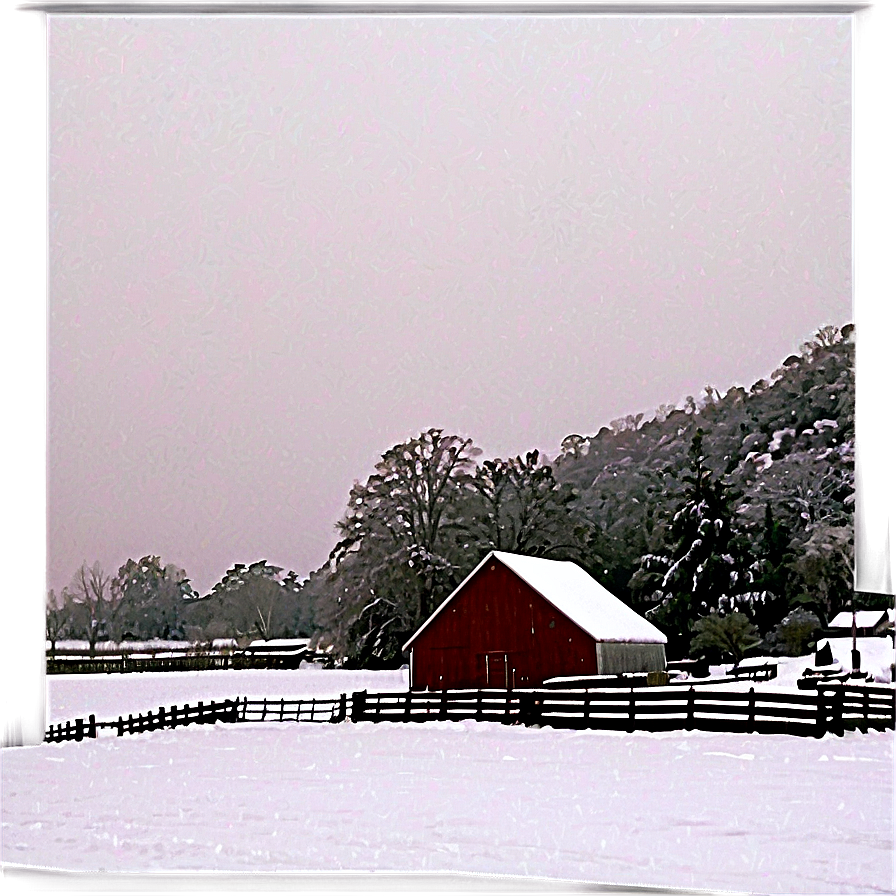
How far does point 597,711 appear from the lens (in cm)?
1290

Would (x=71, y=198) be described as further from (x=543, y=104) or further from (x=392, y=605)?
(x=392, y=605)

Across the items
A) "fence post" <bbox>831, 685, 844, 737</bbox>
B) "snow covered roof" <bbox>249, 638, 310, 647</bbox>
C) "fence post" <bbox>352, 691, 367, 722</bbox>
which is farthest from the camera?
A: "snow covered roof" <bbox>249, 638, 310, 647</bbox>

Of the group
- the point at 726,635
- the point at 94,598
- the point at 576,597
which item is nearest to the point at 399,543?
the point at 576,597

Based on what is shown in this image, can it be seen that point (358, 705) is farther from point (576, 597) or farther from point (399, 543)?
point (399, 543)

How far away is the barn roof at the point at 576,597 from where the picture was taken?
16.8 m

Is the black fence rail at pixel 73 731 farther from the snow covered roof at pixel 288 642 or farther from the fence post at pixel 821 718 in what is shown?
the fence post at pixel 821 718

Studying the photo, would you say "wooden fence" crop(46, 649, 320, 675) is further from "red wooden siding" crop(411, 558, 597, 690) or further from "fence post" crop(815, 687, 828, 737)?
"fence post" crop(815, 687, 828, 737)

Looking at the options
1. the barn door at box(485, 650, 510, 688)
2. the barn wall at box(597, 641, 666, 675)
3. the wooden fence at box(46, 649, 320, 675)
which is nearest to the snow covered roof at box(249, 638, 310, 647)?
the wooden fence at box(46, 649, 320, 675)

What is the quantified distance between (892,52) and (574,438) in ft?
26.4

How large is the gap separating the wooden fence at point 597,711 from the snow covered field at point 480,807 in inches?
8.8

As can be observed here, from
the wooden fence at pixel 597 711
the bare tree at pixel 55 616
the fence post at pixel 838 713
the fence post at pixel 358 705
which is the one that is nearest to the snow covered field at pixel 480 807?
the fence post at pixel 838 713

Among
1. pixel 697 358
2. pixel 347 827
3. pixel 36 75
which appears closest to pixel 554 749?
pixel 347 827

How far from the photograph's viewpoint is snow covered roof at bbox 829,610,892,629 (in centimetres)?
1841

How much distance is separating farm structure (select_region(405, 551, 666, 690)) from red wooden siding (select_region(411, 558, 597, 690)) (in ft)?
0.04
